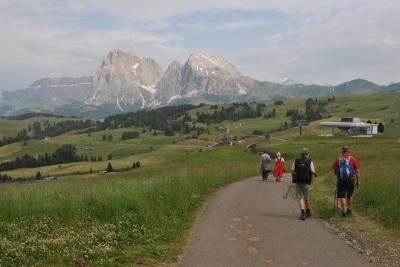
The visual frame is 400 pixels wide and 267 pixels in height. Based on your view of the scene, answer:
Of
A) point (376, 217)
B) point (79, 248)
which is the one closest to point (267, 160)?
point (376, 217)

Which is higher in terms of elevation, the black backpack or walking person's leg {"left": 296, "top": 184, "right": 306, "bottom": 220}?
the black backpack

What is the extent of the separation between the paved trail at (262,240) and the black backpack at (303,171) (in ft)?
4.84

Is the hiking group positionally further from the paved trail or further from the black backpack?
the paved trail

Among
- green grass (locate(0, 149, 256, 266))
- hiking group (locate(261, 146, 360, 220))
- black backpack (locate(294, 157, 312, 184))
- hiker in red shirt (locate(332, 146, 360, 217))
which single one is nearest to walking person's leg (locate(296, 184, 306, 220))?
hiking group (locate(261, 146, 360, 220))

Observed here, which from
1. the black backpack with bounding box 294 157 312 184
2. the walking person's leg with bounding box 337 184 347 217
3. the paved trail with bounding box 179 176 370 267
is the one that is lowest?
the paved trail with bounding box 179 176 370 267

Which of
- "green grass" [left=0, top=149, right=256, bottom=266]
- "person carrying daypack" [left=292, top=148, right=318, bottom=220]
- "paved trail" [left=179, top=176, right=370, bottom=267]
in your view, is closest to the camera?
"green grass" [left=0, top=149, right=256, bottom=266]

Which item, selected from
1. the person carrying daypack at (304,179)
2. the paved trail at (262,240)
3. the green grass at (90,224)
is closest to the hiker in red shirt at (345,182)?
the person carrying daypack at (304,179)

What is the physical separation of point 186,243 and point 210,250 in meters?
1.17

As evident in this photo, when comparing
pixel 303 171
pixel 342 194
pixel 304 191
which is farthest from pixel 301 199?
pixel 342 194

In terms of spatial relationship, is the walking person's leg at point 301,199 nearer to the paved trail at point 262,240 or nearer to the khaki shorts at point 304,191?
the khaki shorts at point 304,191

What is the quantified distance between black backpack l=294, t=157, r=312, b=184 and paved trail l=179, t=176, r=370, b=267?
1.47m

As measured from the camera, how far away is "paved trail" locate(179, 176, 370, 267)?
1248 centimetres

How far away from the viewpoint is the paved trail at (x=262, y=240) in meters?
12.5

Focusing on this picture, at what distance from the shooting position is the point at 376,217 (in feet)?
60.6
